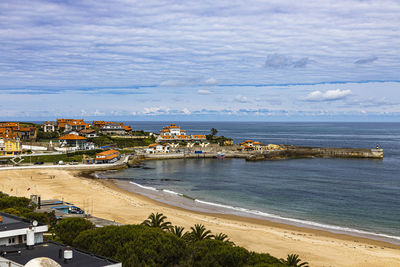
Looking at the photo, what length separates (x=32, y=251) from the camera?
53.1ft

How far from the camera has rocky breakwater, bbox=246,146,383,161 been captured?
4250 inches

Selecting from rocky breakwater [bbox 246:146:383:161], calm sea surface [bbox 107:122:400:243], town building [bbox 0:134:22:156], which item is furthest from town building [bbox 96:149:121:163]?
rocky breakwater [bbox 246:146:383:161]

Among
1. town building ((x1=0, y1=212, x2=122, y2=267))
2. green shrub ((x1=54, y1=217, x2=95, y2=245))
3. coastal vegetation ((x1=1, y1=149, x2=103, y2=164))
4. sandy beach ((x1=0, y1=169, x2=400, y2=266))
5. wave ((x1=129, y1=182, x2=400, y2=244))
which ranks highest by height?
town building ((x1=0, y1=212, x2=122, y2=267))

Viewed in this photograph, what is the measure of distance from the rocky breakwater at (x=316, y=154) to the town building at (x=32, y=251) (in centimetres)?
9056

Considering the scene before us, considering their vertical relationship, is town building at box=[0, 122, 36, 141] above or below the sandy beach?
above

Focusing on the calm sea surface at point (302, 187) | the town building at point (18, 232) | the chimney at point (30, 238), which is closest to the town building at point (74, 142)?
the calm sea surface at point (302, 187)

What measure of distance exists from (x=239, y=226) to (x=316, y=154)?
274 feet

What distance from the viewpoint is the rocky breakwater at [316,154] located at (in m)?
108

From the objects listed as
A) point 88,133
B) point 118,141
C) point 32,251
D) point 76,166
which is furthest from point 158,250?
point 88,133

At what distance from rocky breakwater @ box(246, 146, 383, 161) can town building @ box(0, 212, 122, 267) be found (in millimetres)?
90562

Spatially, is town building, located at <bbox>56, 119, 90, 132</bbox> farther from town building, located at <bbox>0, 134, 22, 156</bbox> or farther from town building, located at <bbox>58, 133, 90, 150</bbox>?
Result: town building, located at <bbox>0, 134, 22, 156</bbox>

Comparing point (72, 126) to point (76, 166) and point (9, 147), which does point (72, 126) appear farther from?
point (76, 166)

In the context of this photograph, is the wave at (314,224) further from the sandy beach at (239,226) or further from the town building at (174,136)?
the town building at (174,136)

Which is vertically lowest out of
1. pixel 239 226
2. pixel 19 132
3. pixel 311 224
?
pixel 311 224
